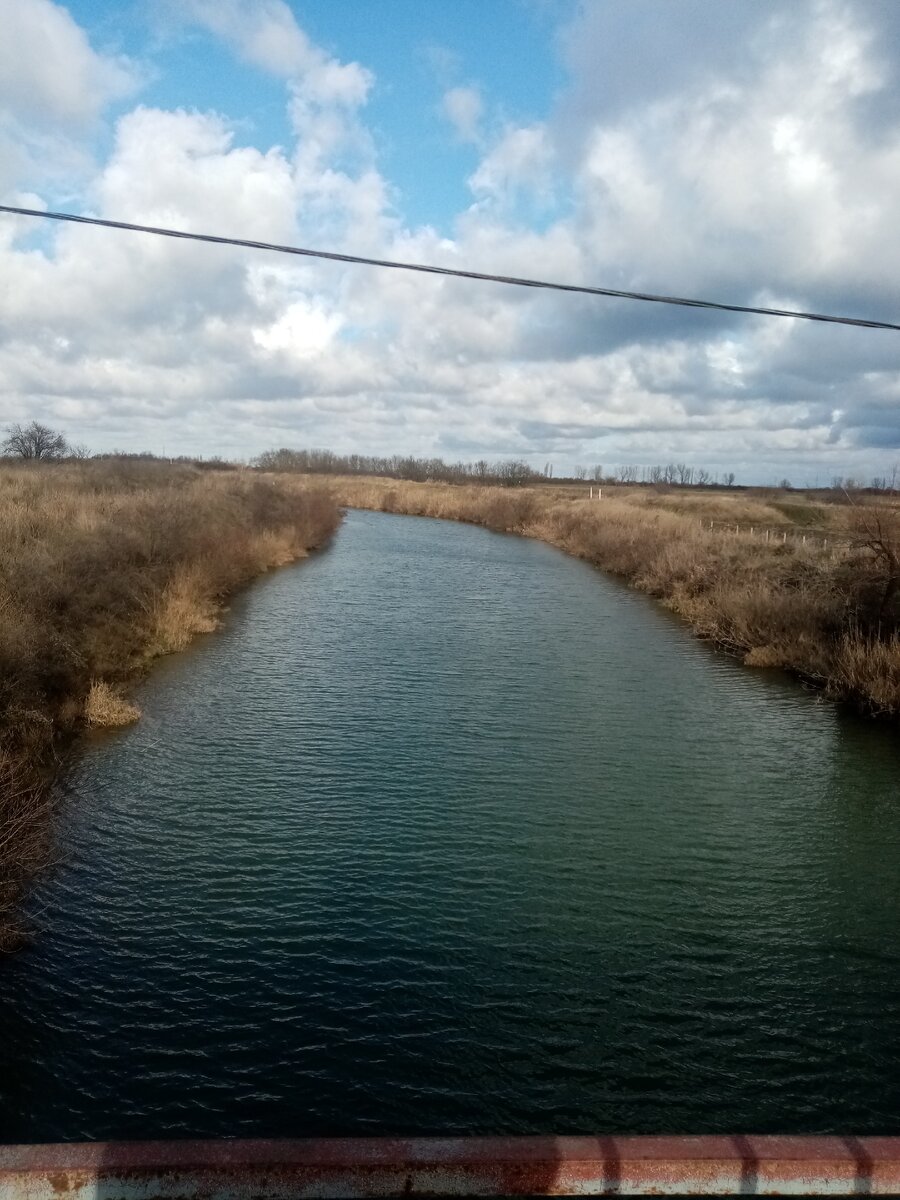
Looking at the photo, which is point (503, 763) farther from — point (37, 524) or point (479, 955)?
point (37, 524)

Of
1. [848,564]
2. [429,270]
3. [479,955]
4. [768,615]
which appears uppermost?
[429,270]

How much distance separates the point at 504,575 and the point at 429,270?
28.7 meters

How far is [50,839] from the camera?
10617 mm

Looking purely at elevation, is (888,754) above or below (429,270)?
below

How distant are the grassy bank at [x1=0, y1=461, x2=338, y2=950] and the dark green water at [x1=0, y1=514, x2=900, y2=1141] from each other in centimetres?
80

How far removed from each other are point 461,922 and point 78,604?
11.0 m

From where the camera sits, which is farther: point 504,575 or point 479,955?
point 504,575

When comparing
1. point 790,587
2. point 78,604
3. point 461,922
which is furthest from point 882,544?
point 78,604

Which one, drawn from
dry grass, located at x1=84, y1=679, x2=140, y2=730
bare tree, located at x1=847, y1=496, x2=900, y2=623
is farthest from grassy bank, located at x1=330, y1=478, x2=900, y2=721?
dry grass, located at x1=84, y1=679, x2=140, y2=730

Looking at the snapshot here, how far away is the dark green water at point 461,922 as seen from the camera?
6828 mm

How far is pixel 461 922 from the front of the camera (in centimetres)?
924

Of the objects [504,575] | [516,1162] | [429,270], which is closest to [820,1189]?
[516,1162]

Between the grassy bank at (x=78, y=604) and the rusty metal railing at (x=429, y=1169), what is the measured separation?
253 inches

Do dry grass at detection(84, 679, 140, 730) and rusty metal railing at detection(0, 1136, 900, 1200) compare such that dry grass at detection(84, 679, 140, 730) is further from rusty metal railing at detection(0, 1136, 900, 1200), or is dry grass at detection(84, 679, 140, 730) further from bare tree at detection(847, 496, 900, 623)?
bare tree at detection(847, 496, 900, 623)
